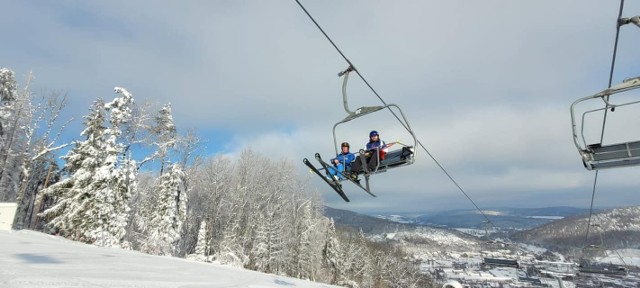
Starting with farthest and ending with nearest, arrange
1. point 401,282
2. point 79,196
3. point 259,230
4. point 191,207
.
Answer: point 401,282
point 191,207
point 259,230
point 79,196

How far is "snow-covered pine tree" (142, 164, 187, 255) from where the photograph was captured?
1204 inches

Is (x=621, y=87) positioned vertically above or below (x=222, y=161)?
below

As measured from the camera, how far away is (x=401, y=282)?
63500 millimetres

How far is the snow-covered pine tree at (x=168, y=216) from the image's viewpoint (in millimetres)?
30594

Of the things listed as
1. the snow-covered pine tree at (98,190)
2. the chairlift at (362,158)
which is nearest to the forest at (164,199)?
the snow-covered pine tree at (98,190)

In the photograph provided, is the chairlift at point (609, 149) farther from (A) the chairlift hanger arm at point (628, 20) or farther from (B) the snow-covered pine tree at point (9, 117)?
(B) the snow-covered pine tree at point (9, 117)

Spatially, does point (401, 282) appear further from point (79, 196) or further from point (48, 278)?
point (48, 278)

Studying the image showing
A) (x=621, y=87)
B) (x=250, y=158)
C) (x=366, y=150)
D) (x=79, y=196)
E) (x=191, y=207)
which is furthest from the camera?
(x=250, y=158)

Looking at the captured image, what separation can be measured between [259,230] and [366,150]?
101 ft

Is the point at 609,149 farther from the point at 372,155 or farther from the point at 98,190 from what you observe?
the point at 98,190

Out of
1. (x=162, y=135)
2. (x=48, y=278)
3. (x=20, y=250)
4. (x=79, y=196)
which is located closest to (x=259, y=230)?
(x=162, y=135)

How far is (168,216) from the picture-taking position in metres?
31.3

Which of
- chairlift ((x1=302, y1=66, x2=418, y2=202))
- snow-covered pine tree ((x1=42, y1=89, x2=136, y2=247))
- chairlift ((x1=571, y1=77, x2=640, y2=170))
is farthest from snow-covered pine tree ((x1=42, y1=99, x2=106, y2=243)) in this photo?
chairlift ((x1=571, y1=77, x2=640, y2=170))

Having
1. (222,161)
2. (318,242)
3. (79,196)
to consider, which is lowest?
(318,242)
